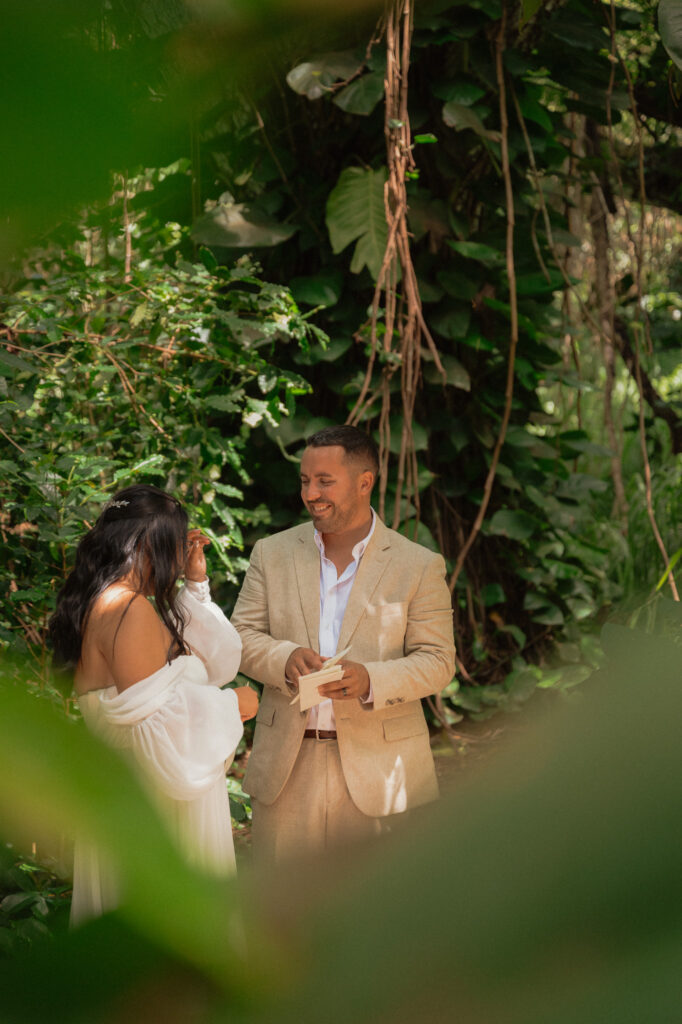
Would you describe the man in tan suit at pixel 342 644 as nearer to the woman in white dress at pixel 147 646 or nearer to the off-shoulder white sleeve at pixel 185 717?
the woman in white dress at pixel 147 646

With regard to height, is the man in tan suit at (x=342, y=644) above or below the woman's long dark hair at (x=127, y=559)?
below

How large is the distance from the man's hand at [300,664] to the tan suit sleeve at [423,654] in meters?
0.13

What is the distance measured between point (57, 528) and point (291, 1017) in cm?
256

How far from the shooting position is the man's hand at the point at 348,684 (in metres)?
2.47

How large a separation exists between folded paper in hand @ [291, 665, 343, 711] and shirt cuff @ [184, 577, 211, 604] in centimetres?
42

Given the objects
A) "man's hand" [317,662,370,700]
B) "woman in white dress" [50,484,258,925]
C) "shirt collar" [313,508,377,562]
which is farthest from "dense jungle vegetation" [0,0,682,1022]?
"man's hand" [317,662,370,700]

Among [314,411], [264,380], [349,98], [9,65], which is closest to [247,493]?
[314,411]

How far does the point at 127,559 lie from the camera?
7.58ft

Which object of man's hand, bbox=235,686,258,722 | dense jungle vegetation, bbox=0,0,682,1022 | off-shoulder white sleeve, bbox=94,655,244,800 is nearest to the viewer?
off-shoulder white sleeve, bbox=94,655,244,800

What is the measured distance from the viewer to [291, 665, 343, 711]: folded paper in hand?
7.58ft

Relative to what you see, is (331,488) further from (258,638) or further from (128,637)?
(128,637)

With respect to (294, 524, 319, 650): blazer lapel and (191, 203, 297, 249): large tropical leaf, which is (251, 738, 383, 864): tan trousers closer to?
(294, 524, 319, 650): blazer lapel

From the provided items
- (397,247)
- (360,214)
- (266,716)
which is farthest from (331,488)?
(360,214)

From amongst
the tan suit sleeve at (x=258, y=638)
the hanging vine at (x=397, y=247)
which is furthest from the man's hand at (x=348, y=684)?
the hanging vine at (x=397, y=247)
